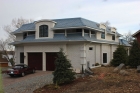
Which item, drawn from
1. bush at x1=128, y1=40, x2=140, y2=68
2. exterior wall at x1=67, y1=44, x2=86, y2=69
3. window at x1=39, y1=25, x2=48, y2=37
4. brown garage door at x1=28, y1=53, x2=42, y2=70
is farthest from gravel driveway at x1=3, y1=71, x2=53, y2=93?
bush at x1=128, y1=40, x2=140, y2=68

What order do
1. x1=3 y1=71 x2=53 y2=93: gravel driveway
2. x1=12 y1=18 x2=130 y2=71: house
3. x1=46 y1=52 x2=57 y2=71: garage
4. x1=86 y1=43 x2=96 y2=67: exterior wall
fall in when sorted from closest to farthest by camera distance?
x1=3 y1=71 x2=53 y2=93: gravel driveway → x1=12 y1=18 x2=130 y2=71: house → x1=86 y1=43 x2=96 y2=67: exterior wall → x1=46 y1=52 x2=57 y2=71: garage

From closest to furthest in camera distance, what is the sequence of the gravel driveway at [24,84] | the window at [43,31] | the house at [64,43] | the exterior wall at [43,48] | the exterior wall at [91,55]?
the gravel driveway at [24,84], the house at [64,43], the exterior wall at [91,55], the exterior wall at [43,48], the window at [43,31]

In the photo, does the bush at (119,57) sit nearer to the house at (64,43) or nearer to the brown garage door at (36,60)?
the house at (64,43)

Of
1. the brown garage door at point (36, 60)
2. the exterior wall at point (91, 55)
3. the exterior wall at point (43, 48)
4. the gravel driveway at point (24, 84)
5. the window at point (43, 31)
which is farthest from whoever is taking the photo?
the brown garage door at point (36, 60)

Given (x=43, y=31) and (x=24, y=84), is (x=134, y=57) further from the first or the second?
(x=43, y=31)

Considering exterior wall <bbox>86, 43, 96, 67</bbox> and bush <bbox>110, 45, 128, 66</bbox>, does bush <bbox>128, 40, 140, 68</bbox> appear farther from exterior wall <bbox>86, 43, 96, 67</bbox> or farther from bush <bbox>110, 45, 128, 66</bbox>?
exterior wall <bbox>86, 43, 96, 67</bbox>

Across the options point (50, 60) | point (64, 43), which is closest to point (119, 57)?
point (64, 43)

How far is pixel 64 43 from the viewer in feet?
78.7

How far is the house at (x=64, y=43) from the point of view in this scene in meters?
23.6

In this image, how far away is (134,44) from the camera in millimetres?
21438

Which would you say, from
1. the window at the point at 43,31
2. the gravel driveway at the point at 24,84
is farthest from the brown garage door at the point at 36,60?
the gravel driveway at the point at 24,84

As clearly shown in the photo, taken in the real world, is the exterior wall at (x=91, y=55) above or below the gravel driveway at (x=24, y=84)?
above

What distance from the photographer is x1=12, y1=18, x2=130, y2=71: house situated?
23.6 meters

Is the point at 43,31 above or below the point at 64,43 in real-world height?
above
